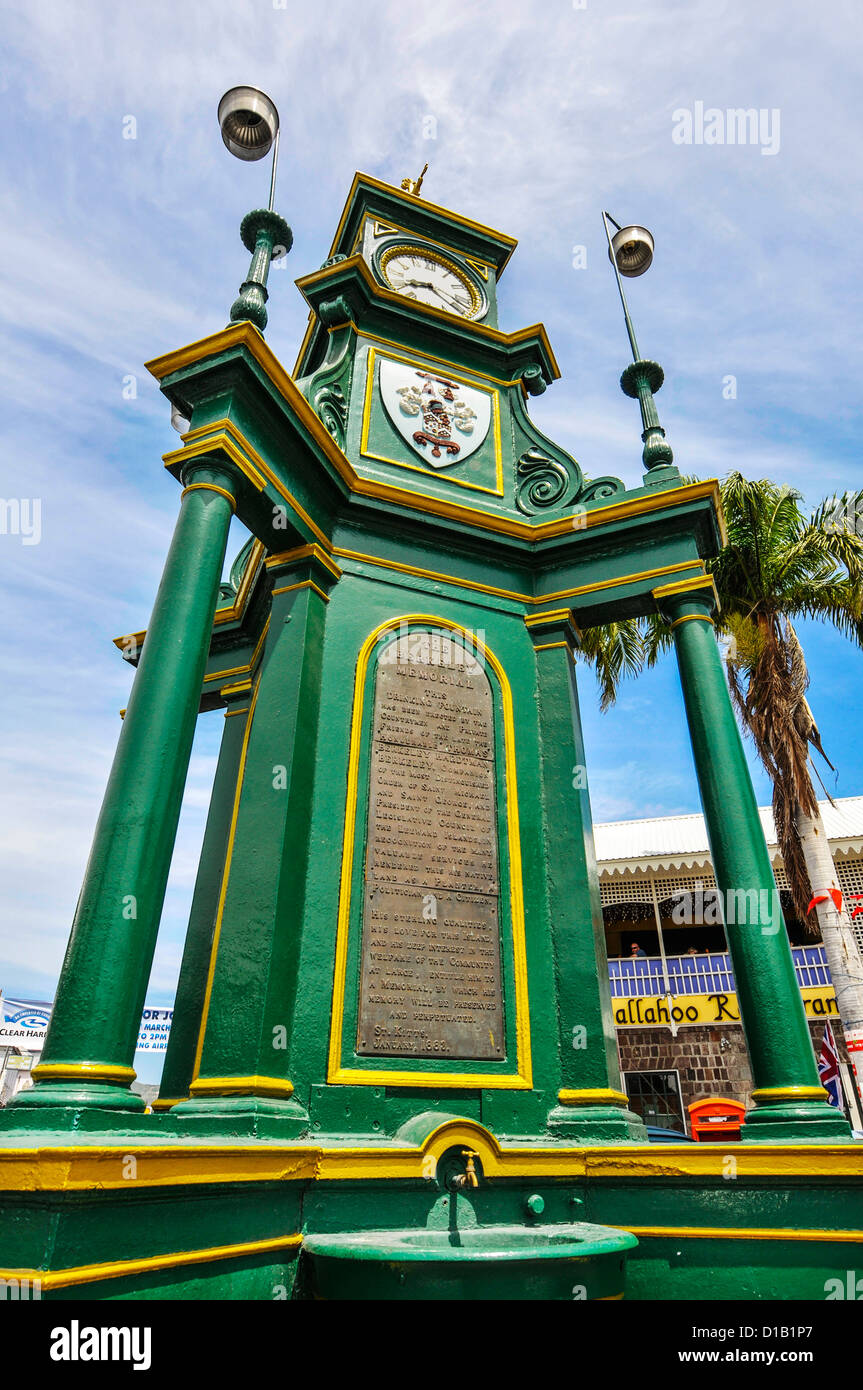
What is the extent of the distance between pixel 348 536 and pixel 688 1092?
53.5 feet

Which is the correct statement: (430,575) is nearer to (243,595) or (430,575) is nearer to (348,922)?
(243,595)

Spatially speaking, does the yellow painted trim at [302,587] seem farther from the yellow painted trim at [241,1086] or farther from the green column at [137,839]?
the yellow painted trim at [241,1086]

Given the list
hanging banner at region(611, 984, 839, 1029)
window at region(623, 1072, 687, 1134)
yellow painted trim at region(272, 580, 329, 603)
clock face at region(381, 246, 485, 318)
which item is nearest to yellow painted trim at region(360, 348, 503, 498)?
clock face at region(381, 246, 485, 318)

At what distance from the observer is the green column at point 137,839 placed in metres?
3.57

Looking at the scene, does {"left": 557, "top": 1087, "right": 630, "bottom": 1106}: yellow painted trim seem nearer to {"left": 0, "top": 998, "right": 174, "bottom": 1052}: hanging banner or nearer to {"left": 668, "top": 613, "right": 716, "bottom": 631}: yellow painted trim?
{"left": 668, "top": 613, "right": 716, "bottom": 631}: yellow painted trim

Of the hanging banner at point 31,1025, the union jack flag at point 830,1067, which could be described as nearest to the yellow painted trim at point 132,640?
the union jack flag at point 830,1067

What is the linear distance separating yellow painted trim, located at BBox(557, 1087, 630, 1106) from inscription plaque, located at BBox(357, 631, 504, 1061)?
0.55m

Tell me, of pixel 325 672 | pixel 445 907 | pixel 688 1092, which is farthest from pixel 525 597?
pixel 688 1092

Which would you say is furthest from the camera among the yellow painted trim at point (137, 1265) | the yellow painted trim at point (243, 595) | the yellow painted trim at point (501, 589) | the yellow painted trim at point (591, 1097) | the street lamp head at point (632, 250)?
the street lamp head at point (632, 250)

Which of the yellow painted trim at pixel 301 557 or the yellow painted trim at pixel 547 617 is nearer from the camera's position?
the yellow painted trim at pixel 301 557

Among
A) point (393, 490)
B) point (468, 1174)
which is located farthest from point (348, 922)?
point (393, 490)

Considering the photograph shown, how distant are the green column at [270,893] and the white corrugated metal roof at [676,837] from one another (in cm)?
1313

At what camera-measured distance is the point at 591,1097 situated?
5266 mm

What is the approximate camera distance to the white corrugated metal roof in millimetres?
18766
